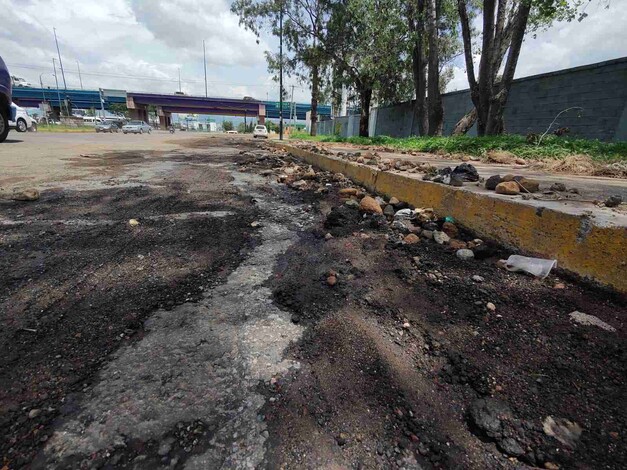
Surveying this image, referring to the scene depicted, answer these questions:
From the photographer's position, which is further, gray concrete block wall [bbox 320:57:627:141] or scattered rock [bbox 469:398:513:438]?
gray concrete block wall [bbox 320:57:627:141]

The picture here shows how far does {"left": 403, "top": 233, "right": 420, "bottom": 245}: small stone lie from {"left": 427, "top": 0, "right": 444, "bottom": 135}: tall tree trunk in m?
9.90

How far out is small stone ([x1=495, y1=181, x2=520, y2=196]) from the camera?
2.16 meters

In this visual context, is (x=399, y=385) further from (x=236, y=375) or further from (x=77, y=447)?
(x=77, y=447)

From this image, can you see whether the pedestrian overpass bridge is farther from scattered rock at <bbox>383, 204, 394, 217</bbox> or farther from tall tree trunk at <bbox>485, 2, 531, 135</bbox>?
scattered rock at <bbox>383, 204, 394, 217</bbox>

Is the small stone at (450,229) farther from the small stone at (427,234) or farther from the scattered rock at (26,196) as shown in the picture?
the scattered rock at (26,196)

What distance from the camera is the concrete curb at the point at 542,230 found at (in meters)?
1.50

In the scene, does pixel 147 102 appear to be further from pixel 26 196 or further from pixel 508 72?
pixel 26 196

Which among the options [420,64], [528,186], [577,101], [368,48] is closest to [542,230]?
[528,186]

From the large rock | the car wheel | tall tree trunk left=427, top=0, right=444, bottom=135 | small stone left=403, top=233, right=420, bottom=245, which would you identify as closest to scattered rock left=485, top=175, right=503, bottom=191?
small stone left=403, top=233, right=420, bottom=245

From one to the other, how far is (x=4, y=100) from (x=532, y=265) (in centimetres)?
1086

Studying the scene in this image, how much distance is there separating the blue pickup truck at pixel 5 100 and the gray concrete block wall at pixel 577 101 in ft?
43.1

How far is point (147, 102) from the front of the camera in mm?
55531

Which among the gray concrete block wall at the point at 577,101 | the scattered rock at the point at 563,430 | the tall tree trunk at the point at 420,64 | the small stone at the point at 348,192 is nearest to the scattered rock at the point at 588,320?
the scattered rock at the point at 563,430

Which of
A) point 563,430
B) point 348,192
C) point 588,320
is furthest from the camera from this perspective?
point 348,192
